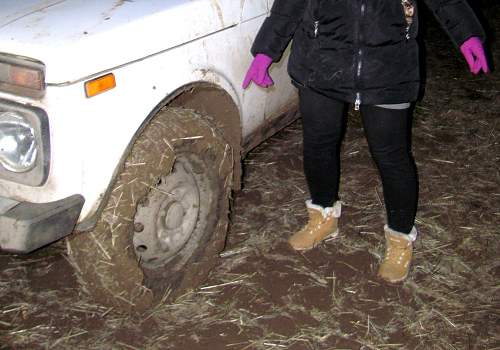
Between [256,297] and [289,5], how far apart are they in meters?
1.49

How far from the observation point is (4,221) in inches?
96.7

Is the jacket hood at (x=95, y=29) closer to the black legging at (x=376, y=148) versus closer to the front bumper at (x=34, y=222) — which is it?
the front bumper at (x=34, y=222)

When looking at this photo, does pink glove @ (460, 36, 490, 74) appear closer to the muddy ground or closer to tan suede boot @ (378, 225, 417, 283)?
tan suede boot @ (378, 225, 417, 283)

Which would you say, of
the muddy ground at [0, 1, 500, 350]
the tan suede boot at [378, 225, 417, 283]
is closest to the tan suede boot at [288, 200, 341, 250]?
the muddy ground at [0, 1, 500, 350]

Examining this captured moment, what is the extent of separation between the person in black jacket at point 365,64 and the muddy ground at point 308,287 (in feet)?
1.46

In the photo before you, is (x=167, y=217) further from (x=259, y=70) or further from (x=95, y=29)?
(x=95, y=29)

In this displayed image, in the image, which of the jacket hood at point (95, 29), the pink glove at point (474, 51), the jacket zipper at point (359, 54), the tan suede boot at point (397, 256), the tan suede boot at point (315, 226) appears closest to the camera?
the jacket hood at point (95, 29)

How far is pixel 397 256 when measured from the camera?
11.3 feet

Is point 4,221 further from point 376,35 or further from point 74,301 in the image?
point 376,35

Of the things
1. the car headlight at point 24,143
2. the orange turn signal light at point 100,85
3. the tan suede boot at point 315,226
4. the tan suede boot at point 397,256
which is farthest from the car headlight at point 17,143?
the tan suede boot at point 397,256

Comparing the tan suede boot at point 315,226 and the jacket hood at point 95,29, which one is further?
the tan suede boot at point 315,226

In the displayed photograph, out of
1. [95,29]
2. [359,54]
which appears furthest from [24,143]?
[359,54]

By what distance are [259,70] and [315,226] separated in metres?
1.05

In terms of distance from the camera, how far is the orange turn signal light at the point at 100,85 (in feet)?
8.04
